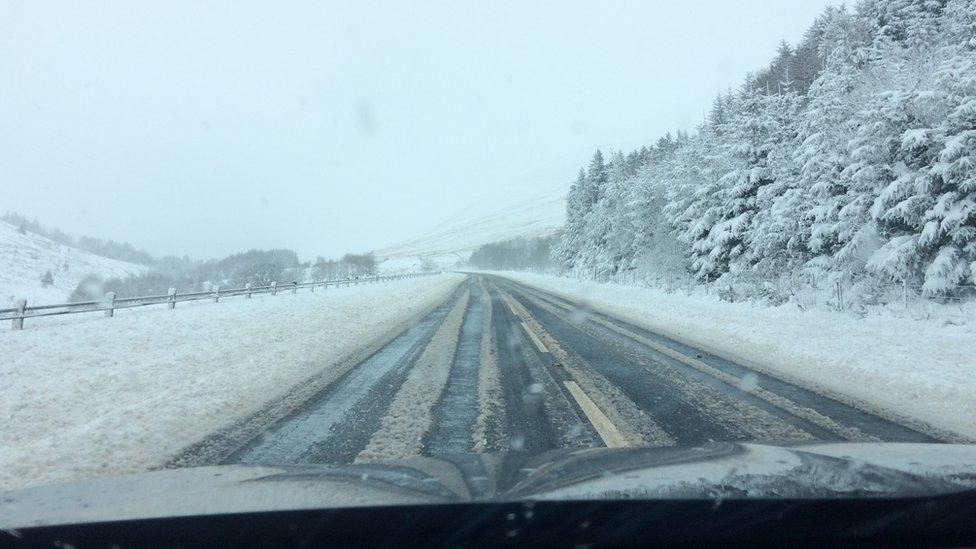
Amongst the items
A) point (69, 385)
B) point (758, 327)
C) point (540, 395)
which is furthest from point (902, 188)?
point (69, 385)

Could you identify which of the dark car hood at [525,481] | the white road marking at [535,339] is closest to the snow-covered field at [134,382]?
the dark car hood at [525,481]

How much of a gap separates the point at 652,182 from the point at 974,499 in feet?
127

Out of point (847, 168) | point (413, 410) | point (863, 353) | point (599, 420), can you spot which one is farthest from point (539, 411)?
point (847, 168)

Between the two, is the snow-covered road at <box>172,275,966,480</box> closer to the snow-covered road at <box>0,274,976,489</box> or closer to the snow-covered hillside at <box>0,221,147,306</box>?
the snow-covered road at <box>0,274,976,489</box>

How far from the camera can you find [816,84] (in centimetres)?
2125

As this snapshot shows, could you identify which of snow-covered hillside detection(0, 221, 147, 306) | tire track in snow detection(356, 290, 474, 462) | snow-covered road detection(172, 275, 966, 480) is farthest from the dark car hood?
snow-covered hillside detection(0, 221, 147, 306)

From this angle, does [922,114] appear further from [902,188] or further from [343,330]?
[343,330]

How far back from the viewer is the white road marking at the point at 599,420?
4926mm

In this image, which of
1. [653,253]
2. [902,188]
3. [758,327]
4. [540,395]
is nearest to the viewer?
[540,395]

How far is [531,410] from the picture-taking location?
→ 6242mm

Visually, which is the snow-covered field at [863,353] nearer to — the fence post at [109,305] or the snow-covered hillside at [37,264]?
the fence post at [109,305]

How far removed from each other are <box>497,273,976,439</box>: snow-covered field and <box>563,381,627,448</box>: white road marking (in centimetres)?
302

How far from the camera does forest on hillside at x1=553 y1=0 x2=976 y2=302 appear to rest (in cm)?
1428

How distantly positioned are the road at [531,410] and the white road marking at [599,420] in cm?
1
